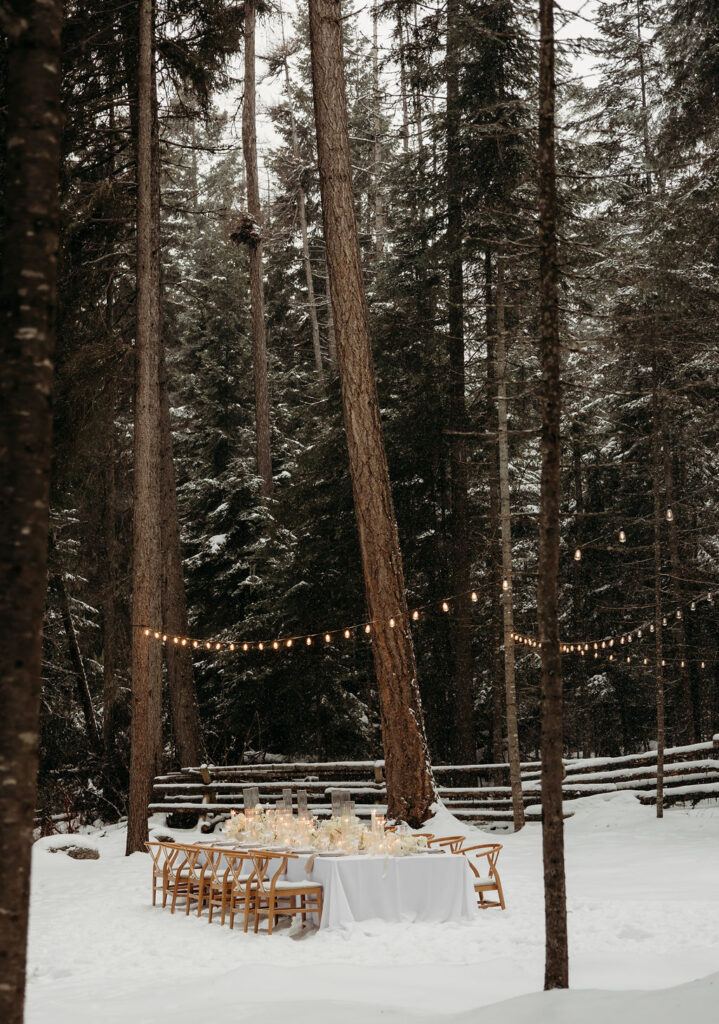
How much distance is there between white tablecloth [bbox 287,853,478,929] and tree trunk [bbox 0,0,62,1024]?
6.66 m

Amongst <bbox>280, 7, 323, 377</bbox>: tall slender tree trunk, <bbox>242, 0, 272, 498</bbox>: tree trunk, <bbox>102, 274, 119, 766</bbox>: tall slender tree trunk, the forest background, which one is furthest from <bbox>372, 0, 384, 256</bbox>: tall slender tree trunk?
<bbox>102, 274, 119, 766</bbox>: tall slender tree trunk

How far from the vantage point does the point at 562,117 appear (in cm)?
2892

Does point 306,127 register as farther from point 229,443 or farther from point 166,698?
point 166,698

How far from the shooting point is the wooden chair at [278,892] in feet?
31.6

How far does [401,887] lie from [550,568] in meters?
4.91

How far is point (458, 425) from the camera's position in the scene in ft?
67.3

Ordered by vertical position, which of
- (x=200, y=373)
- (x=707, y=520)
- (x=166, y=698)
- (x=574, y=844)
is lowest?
(x=574, y=844)

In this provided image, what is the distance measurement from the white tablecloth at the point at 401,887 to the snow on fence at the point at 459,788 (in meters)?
7.71

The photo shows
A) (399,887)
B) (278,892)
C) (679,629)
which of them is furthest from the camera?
(679,629)

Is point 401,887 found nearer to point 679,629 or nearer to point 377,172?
point 679,629

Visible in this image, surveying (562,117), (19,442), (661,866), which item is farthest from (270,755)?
(19,442)

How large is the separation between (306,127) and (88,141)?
53.9 feet

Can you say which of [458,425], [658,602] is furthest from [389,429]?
[658,602]

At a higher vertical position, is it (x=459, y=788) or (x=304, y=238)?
(x=304, y=238)
